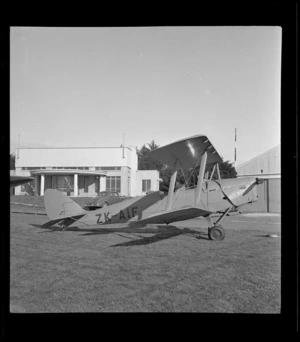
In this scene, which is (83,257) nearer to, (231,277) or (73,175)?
(231,277)

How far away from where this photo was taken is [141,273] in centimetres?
304

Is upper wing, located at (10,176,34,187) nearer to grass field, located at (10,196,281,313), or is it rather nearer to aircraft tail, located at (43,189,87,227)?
grass field, located at (10,196,281,313)

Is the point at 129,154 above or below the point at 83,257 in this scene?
above

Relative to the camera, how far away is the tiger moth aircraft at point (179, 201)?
4984 mm

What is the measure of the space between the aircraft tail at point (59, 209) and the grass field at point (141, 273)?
31cm

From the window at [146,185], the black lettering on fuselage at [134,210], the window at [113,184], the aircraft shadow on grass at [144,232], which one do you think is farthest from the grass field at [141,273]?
the window at [146,185]

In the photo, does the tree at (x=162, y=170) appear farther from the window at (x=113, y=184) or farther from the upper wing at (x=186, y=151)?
the upper wing at (x=186, y=151)

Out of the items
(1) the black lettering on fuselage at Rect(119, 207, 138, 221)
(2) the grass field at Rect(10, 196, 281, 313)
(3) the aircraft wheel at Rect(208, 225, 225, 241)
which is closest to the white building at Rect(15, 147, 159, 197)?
(2) the grass field at Rect(10, 196, 281, 313)

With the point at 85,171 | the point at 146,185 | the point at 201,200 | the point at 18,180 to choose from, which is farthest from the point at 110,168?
the point at 18,180
